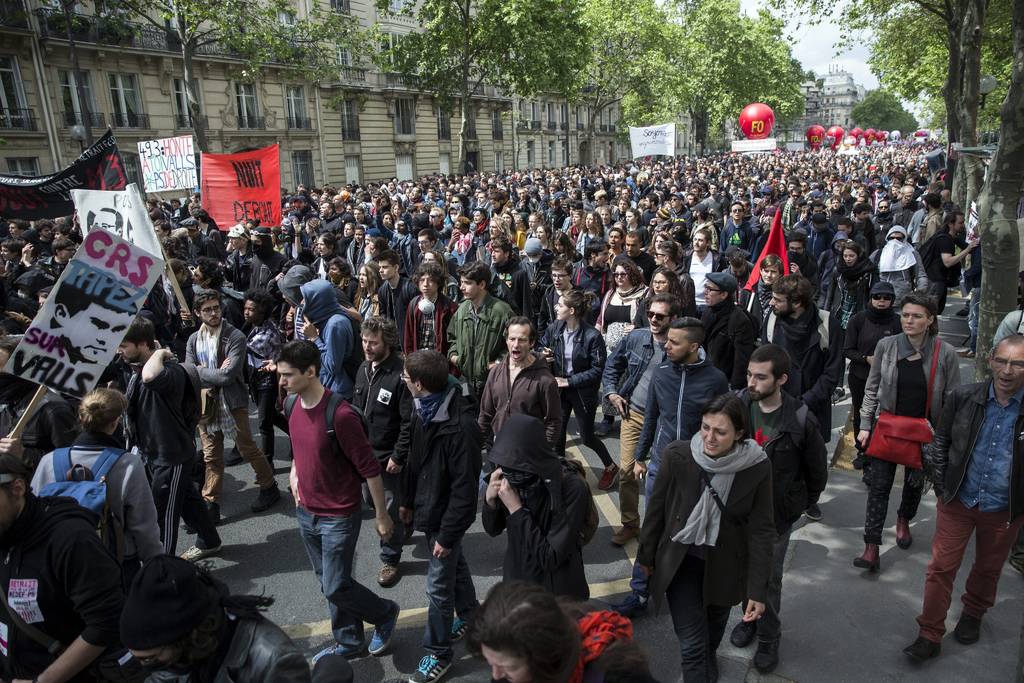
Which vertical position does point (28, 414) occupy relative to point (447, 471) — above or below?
above

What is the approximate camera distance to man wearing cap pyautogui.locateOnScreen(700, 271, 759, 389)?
4.94 meters

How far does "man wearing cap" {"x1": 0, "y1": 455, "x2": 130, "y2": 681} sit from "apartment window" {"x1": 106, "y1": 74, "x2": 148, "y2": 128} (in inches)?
1162

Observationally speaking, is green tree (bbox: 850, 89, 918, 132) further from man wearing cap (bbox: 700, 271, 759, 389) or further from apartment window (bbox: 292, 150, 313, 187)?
man wearing cap (bbox: 700, 271, 759, 389)

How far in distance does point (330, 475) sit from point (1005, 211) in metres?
4.69

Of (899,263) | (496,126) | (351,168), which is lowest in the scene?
(899,263)

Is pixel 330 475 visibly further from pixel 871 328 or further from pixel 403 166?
pixel 403 166

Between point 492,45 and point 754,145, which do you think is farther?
point 492,45

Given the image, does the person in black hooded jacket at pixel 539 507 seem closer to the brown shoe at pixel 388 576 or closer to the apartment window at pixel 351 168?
the brown shoe at pixel 388 576

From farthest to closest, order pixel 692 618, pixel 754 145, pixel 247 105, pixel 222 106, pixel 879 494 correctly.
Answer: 1. pixel 247 105
2. pixel 222 106
3. pixel 754 145
4. pixel 879 494
5. pixel 692 618


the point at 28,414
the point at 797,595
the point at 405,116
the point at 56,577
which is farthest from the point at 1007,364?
the point at 405,116

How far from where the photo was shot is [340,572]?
338 cm

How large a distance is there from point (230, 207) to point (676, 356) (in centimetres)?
876

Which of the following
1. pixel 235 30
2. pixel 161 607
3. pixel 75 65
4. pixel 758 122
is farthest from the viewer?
pixel 758 122

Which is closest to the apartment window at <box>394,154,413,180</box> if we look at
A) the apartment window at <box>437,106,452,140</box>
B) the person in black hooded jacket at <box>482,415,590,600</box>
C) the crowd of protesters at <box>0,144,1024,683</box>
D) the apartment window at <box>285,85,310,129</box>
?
the apartment window at <box>437,106,452,140</box>
